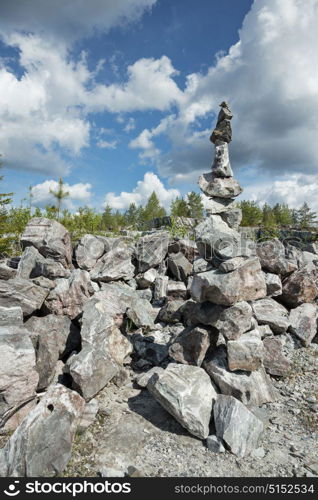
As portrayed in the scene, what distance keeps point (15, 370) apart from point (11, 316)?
1683 mm

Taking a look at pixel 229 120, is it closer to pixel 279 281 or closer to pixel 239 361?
pixel 279 281

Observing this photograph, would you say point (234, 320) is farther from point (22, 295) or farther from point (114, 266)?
point (114, 266)

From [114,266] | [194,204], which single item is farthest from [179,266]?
[194,204]

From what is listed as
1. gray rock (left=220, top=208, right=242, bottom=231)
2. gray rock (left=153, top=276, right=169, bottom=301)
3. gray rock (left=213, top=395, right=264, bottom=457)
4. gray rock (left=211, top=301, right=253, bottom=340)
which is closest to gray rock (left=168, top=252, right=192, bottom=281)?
gray rock (left=153, top=276, right=169, bottom=301)

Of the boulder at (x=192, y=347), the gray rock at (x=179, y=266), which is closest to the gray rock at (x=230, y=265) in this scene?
the boulder at (x=192, y=347)

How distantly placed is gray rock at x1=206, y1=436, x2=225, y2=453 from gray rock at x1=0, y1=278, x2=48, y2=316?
5.57m

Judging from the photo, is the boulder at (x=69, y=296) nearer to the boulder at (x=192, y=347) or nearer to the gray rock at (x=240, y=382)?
the boulder at (x=192, y=347)

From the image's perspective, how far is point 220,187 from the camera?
26.0ft

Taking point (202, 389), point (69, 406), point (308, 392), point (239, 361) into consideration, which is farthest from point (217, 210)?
point (69, 406)

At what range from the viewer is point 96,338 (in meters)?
7.59

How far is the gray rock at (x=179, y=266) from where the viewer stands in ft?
43.0

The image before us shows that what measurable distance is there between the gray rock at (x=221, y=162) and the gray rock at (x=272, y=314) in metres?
4.58
